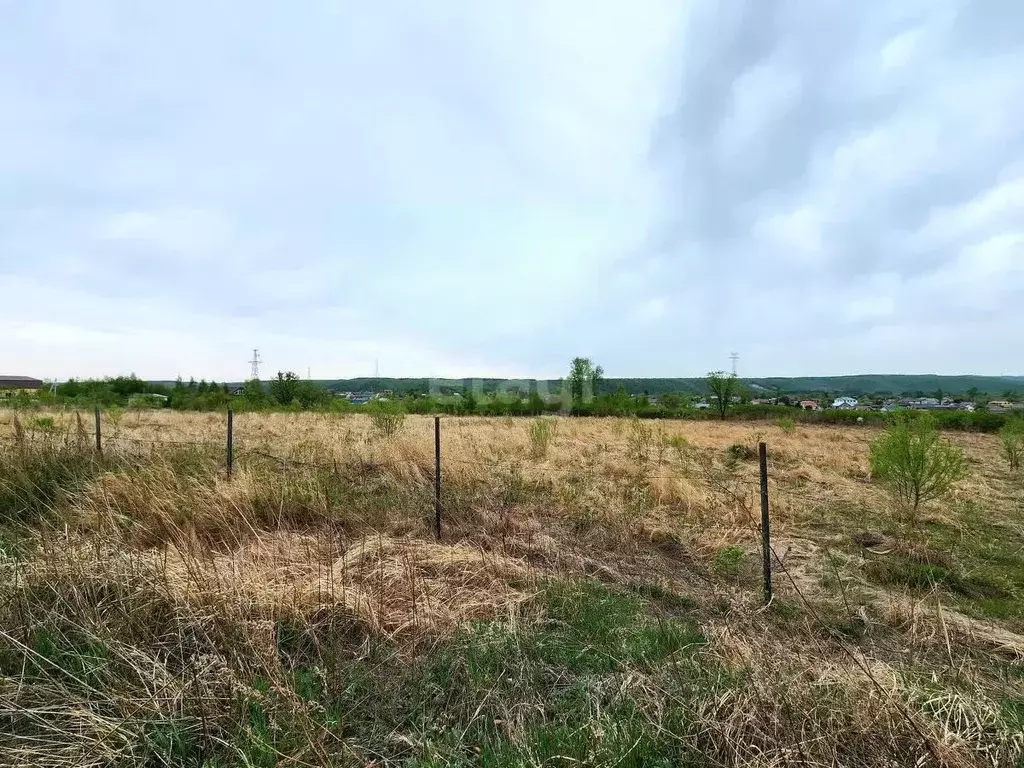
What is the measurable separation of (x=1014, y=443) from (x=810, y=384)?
130 m

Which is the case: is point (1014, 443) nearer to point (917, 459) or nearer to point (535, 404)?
point (917, 459)

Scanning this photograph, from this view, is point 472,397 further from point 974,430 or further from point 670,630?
→ point 670,630

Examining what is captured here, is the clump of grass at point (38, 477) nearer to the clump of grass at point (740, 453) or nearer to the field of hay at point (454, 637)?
the field of hay at point (454, 637)

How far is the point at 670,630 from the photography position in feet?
11.5

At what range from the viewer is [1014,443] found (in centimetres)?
1553

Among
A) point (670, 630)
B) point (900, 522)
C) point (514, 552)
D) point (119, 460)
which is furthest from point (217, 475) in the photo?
point (900, 522)

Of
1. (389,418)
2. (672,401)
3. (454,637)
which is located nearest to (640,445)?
(389,418)

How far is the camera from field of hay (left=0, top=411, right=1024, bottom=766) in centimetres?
222

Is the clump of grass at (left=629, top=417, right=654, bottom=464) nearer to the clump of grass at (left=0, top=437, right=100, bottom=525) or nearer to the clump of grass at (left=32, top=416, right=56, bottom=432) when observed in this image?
the clump of grass at (left=0, top=437, right=100, bottom=525)

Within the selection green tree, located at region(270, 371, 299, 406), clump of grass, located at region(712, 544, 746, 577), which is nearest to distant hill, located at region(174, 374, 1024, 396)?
green tree, located at region(270, 371, 299, 406)

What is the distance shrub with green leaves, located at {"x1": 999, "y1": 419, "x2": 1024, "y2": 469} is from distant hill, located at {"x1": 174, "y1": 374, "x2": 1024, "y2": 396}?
47.8m

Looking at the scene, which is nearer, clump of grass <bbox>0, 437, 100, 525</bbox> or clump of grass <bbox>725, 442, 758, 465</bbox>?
clump of grass <bbox>0, 437, 100, 525</bbox>

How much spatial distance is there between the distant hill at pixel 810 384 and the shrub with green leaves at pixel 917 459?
177ft

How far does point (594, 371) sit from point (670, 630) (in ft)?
247
